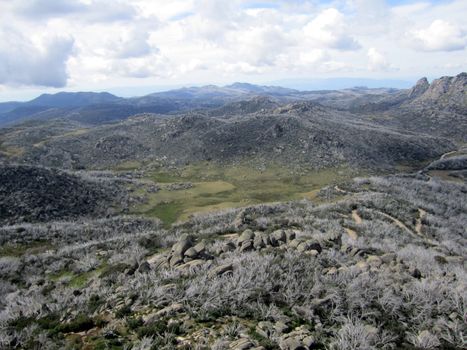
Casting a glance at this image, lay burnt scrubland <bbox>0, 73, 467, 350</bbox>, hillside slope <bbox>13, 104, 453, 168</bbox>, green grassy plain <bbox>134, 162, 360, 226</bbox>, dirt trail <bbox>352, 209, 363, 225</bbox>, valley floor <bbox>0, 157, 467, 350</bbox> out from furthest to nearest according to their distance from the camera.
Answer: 1. hillside slope <bbox>13, 104, 453, 168</bbox>
2. green grassy plain <bbox>134, 162, 360, 226</bbox>
3. dirt trail <bbox>352, 209, 363, 225</bbox>
4. burnt scrubland <bbox>0, 73, 467, 350</bbox>
5. valley floor <bbox>0, 157, 467, 350</bbox>

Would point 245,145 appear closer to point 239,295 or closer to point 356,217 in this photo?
point 356,217

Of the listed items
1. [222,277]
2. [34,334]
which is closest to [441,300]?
[222,277]

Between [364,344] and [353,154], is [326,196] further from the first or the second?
[353,154]

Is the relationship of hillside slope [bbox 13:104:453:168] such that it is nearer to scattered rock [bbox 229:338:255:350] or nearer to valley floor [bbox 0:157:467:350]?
valley floor [bbox 0:157:467:350]

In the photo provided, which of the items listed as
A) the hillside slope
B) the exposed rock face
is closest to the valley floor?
the exposed rock face

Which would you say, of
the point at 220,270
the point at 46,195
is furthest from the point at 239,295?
the point at 46,195
